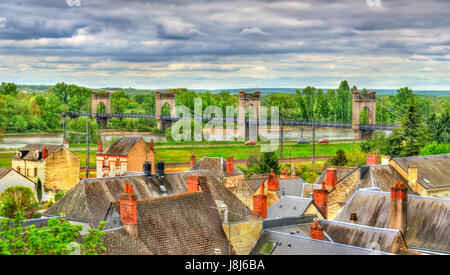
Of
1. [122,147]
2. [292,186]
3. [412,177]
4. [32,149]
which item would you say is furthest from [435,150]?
[32,149]

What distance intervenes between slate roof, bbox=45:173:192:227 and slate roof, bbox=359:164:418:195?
41.9ft

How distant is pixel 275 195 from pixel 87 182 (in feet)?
35.5

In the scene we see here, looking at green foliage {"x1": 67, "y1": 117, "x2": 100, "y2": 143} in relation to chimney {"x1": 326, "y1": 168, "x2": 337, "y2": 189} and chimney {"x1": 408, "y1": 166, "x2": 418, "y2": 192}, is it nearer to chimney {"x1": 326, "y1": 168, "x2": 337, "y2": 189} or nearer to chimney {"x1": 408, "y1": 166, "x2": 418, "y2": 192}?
chimney {"x1": 326, "y1": 168, "x2": 337, "y2": 189}

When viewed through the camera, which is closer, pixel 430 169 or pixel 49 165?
pixel 430 169

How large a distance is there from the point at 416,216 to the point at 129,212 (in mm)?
14414

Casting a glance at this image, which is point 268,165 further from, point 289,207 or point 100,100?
point 100,100

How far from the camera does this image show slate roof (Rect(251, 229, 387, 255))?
19.6 metres

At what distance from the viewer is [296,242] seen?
2075 cm

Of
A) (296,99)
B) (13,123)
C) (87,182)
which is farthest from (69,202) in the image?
(296,99)

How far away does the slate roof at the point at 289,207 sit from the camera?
2803 centimetres

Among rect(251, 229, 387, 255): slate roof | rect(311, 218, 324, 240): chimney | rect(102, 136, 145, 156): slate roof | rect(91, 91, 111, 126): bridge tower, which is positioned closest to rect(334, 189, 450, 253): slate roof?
rect(311, 218, 324, 240): chimney

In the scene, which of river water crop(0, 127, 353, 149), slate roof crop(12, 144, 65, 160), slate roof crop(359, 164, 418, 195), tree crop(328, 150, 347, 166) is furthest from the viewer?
river water crop(0, 127, 353, 149)
